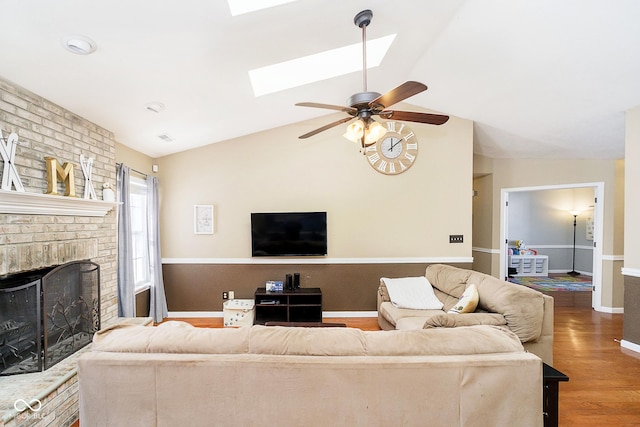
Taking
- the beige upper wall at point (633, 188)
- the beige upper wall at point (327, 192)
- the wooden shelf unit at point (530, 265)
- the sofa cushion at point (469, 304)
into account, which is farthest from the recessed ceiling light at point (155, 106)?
the wooden shelf unit at point (530, 265)

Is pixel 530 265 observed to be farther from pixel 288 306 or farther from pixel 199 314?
pixel 199 314

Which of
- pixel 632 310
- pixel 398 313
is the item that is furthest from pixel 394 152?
pixel 632 310

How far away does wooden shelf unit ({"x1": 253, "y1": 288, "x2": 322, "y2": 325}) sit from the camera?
3975 mm

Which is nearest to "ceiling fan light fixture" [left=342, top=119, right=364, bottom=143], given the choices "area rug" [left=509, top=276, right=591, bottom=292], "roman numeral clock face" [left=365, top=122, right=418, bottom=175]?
"roman numeral clock face" [left=365, top=122, right=418, bottom=175]

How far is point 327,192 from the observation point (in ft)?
14.4

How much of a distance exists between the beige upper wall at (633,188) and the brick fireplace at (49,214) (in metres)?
5.64

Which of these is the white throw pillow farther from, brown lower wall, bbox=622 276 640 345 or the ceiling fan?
brown lower wall, bbox=622 276 640 345

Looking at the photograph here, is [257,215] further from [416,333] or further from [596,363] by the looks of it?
[596,363]

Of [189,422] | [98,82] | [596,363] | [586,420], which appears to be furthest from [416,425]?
[98,82]

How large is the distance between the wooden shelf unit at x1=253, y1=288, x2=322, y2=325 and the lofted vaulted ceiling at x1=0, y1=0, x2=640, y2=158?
2.49 metres

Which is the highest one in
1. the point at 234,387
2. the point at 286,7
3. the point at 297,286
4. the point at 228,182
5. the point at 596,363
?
the point at 286,7

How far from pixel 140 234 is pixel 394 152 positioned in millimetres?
4052

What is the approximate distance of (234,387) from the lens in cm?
134

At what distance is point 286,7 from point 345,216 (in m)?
2.89
